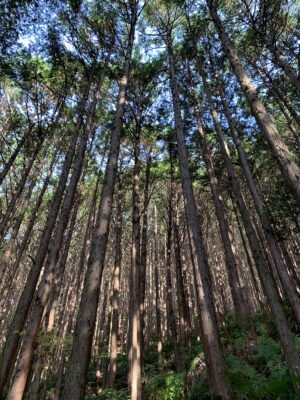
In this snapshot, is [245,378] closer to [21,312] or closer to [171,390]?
[171,390]

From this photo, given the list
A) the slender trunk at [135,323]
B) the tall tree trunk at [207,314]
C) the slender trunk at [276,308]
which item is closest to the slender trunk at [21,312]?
the slender trunk at [135,323]

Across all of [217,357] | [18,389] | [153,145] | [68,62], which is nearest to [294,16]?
[153,145]

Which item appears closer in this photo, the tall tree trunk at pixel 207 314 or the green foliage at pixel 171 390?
the tall tree trunk at pixel 207 314

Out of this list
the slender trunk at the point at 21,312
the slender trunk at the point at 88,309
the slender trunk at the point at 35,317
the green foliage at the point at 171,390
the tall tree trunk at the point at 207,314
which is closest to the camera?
the slender trunk at the point at 88,309

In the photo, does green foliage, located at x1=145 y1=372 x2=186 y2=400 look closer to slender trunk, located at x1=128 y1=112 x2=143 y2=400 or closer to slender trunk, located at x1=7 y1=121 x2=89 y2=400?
slender trunk, located at x1=128 y1=112 x2=143 y2=400

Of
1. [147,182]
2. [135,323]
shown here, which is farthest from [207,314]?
[147,182]

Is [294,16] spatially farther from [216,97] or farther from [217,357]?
[217,357]

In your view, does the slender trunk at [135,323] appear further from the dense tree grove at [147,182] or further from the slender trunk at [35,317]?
the slender trunk at [35,317]

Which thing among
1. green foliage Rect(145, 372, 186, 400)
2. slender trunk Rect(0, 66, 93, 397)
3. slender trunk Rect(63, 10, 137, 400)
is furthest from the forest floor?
slender trunk Rect(0, 66, 93, 397)

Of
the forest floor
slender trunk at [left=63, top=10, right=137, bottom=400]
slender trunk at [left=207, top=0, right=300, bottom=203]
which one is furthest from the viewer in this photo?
slender trunk at [left=207, top=0, right=300, bottom=203]

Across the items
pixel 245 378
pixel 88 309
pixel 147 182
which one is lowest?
pixel 245 378

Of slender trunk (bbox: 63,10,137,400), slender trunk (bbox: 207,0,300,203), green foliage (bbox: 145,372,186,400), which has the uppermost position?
slender trunk (bbox: 207,0,300,203)

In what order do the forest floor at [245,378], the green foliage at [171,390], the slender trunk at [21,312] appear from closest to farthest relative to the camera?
1. the forest floor at [245,378]
2. the green foliage at [171,390]
3. the slender trunk at [21,312]

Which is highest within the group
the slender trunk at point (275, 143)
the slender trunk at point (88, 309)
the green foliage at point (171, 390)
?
the slender trunk at point (275, 143)
